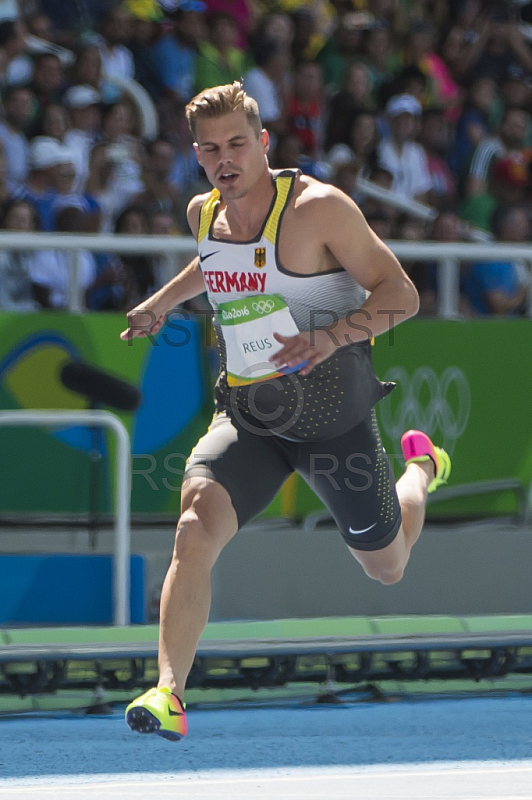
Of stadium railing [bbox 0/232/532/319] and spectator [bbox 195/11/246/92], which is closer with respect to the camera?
stadium railing [bbox 0/232/532/319]

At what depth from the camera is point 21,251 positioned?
6.98m

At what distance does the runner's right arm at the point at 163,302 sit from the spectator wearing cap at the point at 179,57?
5.30 metres

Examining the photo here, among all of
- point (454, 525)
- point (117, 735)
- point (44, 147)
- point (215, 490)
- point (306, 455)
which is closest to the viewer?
point (215, 490)

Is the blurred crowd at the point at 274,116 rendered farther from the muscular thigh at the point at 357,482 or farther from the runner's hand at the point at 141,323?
the muscular thigh at the point at 357,482

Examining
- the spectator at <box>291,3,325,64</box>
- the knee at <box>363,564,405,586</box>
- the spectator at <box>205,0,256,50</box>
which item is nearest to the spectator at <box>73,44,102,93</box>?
the spectator at <box>205,0,256,50</box>

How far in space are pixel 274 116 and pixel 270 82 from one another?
0.30 metres

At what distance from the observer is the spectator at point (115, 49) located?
9.42m

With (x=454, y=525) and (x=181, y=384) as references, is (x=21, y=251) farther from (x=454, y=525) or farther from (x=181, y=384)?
(x=454, y=525)

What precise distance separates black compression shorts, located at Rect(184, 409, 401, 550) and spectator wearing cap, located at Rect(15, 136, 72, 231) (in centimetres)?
406

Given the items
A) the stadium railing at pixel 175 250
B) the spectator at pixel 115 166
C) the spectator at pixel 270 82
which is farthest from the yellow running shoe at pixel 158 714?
the spectator at pixel 270 82

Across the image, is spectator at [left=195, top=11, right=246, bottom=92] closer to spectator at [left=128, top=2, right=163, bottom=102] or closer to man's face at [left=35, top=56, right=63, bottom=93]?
spectator at [left=128, top=2, right=163, bottom=102]

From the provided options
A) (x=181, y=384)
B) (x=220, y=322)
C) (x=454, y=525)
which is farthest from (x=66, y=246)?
(x=454, y=525)

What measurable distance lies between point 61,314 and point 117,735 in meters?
2.53

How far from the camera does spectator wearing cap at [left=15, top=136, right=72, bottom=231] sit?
8.15 m
